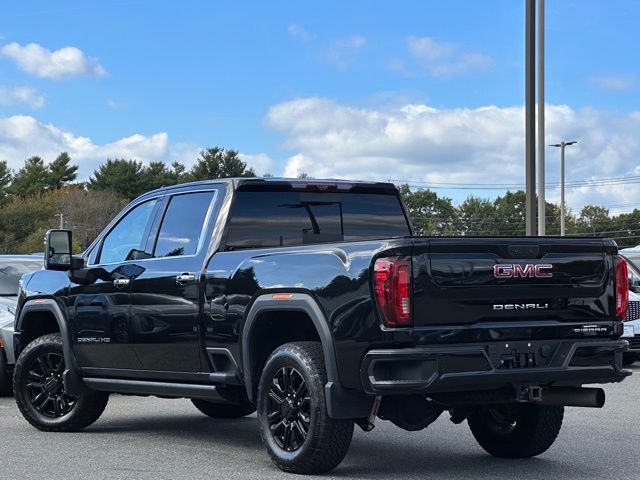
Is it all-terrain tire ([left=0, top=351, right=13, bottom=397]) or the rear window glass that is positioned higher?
the rear window glass

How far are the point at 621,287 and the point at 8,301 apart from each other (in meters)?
8.18

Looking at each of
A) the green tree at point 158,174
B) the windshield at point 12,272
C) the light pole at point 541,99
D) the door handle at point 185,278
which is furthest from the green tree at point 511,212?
the door handle at point 185,278

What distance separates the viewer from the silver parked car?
41.5 feet

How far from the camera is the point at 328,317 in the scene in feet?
22.9

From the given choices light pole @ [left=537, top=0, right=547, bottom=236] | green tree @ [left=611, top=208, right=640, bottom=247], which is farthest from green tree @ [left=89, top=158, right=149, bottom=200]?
light pole @ [left=537, top=0, right=547, bottom=236]

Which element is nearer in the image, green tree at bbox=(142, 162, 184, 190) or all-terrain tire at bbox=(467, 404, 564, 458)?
all-terrain tire at bbox=(467, 404, 564, 458)

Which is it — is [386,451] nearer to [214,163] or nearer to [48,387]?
[48,387]

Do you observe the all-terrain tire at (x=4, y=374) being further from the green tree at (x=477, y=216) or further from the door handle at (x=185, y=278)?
the green tree at (x=477, y=216)

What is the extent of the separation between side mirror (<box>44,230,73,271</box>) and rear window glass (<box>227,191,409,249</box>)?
188 centimetres

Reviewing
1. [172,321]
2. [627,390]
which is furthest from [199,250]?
[627,390]

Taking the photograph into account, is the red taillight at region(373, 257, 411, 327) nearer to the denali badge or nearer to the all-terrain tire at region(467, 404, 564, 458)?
the denali badge

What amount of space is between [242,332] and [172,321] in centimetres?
94

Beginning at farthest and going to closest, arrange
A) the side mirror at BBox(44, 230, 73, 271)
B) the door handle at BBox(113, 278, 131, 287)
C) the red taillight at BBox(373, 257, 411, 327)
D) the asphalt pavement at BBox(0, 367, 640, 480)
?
1. the side mirror at BBox(44, 230, 73, 271)
2. the door handle at BBox(113, 278, 131, 287)
3. the asphalt pavement at BBox(0, 367, 640, 480)
4. the red taillight at BBox(373, 257, 411, 327)

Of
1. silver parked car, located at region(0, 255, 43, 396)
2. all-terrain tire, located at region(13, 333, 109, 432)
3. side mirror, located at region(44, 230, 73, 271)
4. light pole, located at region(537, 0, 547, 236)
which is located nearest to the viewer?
side mirror, located at region(44, 230, 73, 271)
